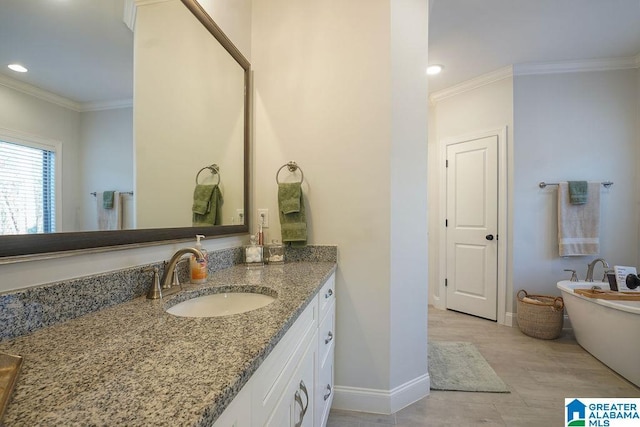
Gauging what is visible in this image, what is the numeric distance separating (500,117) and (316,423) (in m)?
3.22

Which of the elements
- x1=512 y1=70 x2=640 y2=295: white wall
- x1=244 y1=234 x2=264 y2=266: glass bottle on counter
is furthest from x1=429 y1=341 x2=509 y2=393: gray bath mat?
x1=244 y1=234 x2=264 y2=266: glass bottle on counter

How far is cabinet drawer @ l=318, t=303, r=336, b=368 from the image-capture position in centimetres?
120

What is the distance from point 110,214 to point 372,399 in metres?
1.61

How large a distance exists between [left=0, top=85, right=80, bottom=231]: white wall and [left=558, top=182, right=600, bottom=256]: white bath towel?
3.62 m

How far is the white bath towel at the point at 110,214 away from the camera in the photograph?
0.82 m

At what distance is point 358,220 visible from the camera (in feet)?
5.23

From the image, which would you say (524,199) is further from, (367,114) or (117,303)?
(117,303)

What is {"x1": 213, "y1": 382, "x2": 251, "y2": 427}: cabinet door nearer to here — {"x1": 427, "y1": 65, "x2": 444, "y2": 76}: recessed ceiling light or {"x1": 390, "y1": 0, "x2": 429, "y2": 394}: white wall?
{"x1": 390, "y1": 0, "x2": 429, "y2": 394}: white wall

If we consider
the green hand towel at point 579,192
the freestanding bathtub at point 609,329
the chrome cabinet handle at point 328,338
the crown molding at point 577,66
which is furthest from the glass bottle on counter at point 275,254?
the crown molding at point 577,66

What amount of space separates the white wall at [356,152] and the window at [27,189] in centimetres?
109

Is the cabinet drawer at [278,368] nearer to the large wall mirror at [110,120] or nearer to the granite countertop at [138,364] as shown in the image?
the granite countertop at [138,364]

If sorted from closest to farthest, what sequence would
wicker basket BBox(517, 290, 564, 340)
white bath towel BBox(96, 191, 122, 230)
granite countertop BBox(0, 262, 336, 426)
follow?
1. granite countertop BBox(0, 262, 336, 426)
2. white bath towel BBox(96, 191, 122, 230)
3. wicker basket BBox(517, 290, 564, 340)

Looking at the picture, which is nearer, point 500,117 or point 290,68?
point 290,68

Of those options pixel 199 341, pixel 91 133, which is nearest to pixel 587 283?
pixel 199 341
